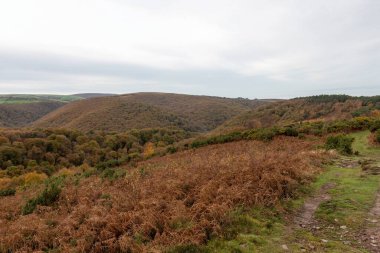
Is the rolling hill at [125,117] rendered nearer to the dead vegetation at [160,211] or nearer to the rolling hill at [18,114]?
the rolling hill at [18,114]

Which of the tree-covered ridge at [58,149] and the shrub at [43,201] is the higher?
the shrub at [43,201]

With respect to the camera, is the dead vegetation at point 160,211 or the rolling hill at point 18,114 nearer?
the dead vegetation at point 160,211

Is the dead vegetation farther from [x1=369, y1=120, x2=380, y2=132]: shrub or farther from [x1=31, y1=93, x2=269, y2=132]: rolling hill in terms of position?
[x1=31, y1=93, x2=269, y2=132]: rolling hill

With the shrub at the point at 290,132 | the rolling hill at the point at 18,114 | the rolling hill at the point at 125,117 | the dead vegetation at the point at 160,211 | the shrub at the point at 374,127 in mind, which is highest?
the shrub at the point at 374,127

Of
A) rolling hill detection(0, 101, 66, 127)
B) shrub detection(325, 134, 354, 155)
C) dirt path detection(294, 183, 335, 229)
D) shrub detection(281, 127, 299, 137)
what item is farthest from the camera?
rolling hill detection(0, 101, 66, 127)

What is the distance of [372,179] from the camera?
34.4 feet

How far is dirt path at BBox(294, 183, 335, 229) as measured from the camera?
7.39 metres

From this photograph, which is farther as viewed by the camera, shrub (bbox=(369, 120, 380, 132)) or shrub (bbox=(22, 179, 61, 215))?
shrub (bbox=(369, 120, 380, 132))

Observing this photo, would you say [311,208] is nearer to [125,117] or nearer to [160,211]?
[160,211]

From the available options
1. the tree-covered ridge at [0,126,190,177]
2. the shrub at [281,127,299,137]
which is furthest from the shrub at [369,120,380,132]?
the tree-covered ridge at [0,126,190,177]

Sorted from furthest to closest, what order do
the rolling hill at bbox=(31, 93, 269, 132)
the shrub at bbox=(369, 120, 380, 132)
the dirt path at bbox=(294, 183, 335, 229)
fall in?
the rolling hill at bbox=(31, 93, 269, 132), the shrub at bbox=(369, 120, 380, 132), the dirt path at bbox=(294, 183, 335, 229)

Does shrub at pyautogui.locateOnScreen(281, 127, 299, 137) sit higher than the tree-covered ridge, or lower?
higher

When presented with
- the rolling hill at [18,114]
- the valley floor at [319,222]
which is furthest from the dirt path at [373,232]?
the rolling hill at [18,114]

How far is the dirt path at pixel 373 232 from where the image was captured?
605cm
